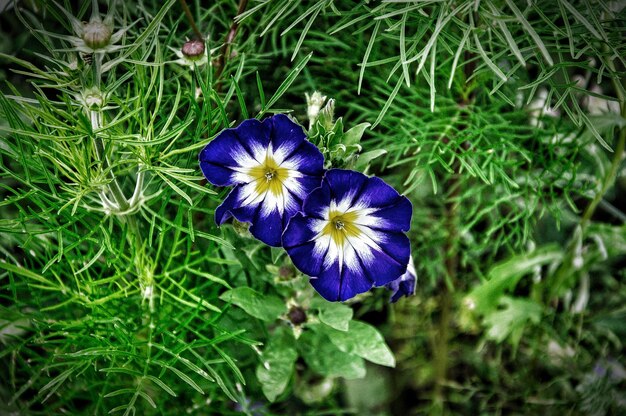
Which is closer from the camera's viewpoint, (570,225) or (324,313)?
(324,313)

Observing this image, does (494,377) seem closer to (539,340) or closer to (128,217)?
(539,340)

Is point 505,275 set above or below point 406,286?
above

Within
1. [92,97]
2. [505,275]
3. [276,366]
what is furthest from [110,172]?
[505,275]

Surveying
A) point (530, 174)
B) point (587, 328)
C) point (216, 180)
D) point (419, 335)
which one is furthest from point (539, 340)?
point (216, 180)

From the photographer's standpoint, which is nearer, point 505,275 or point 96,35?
point 96,35

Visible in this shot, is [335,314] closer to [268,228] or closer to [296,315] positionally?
[296,315]

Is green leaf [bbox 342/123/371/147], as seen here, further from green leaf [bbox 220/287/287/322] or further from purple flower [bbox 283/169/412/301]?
green leaf [bbox 220/287/287/322]
